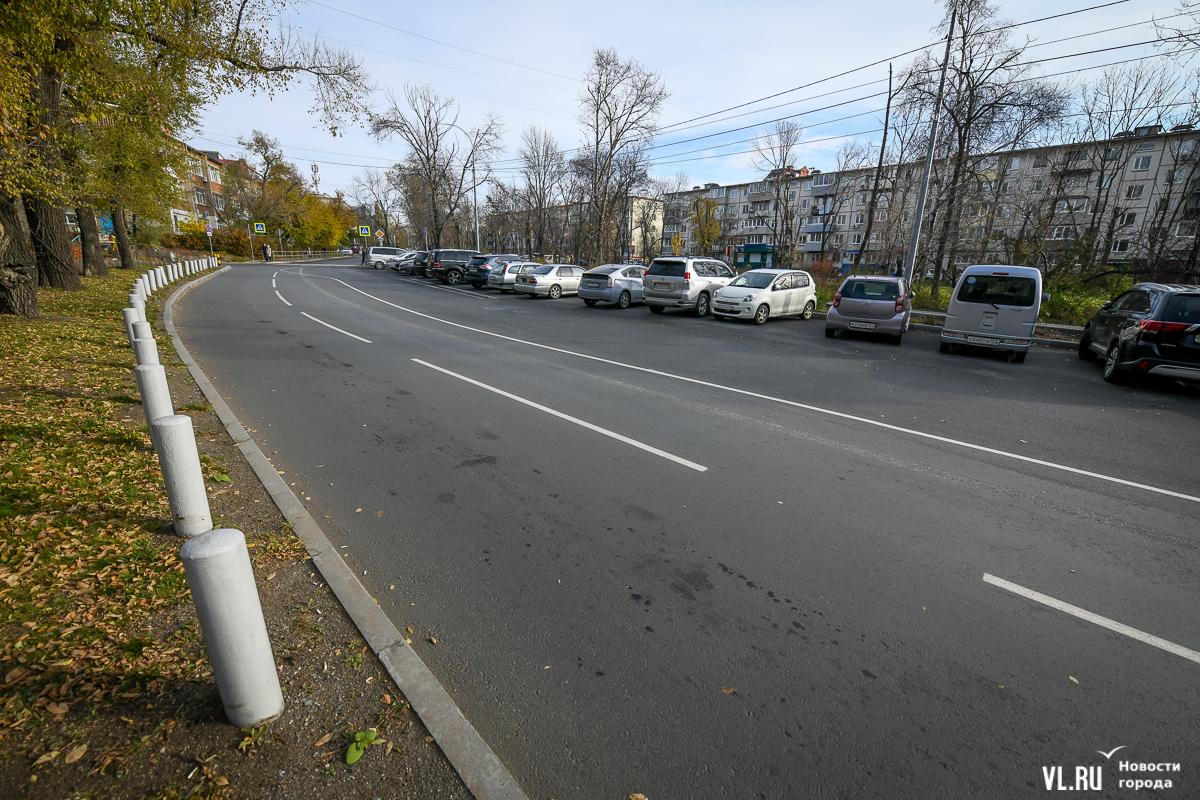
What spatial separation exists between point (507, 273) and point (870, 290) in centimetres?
1744

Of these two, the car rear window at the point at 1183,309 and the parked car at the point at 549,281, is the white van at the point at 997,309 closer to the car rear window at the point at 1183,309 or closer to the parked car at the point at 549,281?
the car rear window at the point at 1183,309

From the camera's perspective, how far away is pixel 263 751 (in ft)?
7.08

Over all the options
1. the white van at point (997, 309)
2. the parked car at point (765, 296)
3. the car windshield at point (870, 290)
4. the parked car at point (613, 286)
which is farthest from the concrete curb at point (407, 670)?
the parked car at point (613, 286)

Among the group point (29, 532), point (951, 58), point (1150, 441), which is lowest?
point (1150, 441)

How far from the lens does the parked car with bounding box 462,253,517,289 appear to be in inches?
1104

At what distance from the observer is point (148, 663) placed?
2.54 meters

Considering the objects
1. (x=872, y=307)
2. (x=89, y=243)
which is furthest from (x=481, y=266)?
(x=872, y=307)

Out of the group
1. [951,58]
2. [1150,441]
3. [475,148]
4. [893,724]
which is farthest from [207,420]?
[475,148]

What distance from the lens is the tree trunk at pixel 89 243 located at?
20.8m

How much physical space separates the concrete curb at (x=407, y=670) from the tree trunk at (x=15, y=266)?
10.6 m

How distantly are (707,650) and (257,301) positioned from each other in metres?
20.7

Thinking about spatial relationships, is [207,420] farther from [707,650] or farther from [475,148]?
[475,148]

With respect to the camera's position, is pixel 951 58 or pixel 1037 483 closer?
pixel 1037 483

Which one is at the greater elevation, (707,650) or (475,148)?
(475,148)
